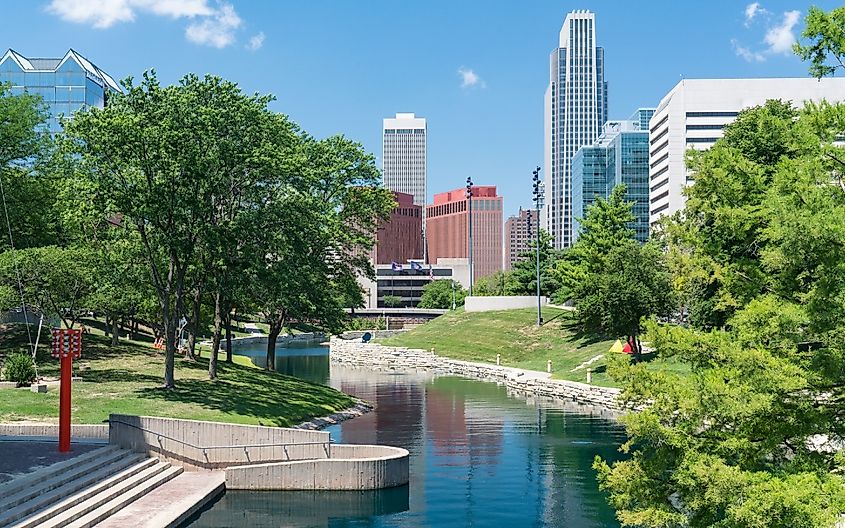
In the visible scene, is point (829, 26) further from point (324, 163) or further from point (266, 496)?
point (324, 163)

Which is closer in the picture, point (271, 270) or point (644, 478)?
point (644, 478)

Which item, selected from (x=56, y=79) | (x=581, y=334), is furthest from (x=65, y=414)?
(x=56, y=79)

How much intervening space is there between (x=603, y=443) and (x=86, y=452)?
2482 cm

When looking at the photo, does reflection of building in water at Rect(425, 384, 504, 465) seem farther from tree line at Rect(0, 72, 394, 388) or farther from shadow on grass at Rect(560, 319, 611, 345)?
shadow on grass at Rect(560, 319, 611, 345)

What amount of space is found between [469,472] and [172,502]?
12998 millimetres

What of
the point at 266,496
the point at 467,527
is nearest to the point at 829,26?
the point at 467,527

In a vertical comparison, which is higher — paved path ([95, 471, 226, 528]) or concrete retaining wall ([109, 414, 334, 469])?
concrete retaining wall ([109, 414, 334, 469])

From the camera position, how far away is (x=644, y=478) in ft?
58.9

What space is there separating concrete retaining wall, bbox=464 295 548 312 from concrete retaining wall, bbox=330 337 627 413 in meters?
20.7

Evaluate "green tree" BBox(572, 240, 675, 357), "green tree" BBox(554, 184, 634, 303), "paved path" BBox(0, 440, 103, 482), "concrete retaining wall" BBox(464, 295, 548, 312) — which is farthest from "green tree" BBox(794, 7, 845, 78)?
"concrete retaining wall" BBox(464, 295, 548, 312)

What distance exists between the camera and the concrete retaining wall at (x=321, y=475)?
104 ft

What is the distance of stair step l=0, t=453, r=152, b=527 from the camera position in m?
23.3

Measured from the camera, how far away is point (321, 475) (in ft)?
104

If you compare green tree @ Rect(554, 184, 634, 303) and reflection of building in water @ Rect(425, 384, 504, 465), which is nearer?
reflection of building in water @ Rect(425, 384, 504, 465)
